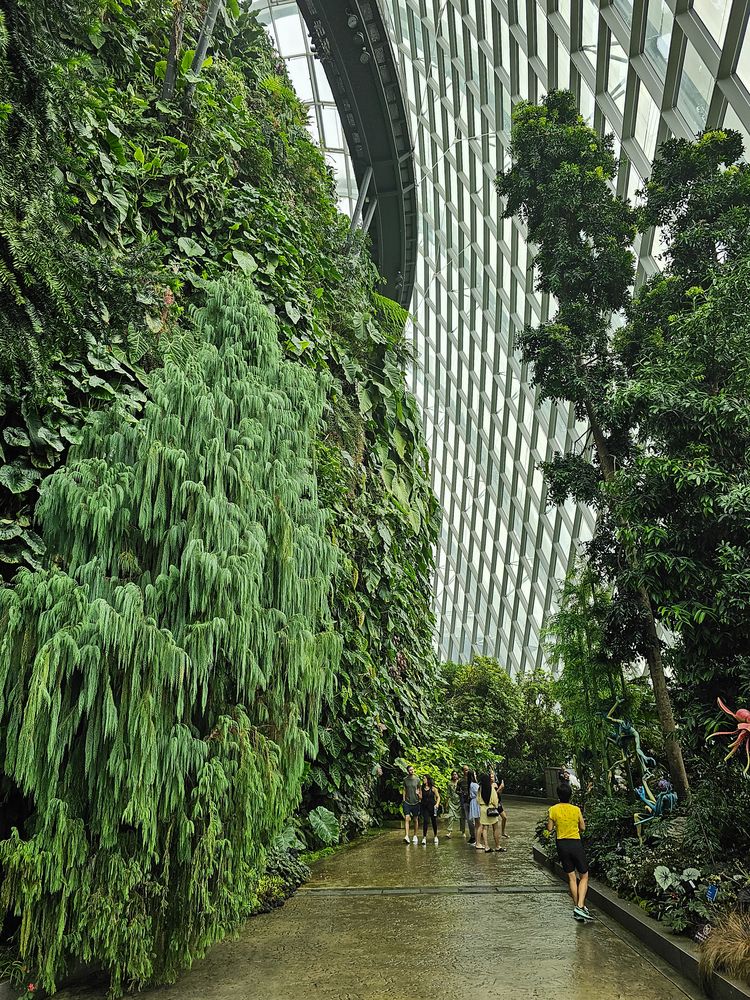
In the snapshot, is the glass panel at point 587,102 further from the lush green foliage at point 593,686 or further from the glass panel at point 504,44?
the lush green foliage at point 593,686

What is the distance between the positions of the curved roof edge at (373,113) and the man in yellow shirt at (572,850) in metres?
16.3

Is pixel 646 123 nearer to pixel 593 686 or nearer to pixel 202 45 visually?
pixel 202 45

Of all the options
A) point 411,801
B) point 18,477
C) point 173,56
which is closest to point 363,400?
point 173,56

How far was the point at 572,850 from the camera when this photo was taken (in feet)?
22.2

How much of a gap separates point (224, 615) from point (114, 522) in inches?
43.6

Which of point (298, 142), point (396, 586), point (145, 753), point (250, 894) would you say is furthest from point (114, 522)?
point (298, 142)

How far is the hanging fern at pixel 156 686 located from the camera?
4.24m

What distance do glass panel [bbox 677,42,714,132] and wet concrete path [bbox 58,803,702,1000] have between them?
13128 millimetres

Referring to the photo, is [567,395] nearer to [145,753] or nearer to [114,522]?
[114,522]

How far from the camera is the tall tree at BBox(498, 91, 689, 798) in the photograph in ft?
35.0

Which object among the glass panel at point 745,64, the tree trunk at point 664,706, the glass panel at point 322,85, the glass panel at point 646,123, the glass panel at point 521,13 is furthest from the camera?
the glass panel at point 322,85

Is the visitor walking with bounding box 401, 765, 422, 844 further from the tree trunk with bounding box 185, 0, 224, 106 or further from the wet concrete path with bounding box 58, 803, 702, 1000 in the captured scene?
the tree trunk with bounding box 185, 0, 224, 106

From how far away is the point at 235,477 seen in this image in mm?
5609

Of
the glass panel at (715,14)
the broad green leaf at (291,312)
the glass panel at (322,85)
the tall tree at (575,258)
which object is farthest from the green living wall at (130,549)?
the glass panel at (322,85)
